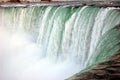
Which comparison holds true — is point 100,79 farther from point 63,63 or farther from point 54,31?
point 54,31

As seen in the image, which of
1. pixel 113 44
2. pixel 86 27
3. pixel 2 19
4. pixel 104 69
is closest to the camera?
pixel 104 69

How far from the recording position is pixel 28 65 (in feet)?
38.0

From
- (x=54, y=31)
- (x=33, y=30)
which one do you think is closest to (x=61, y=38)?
(x=54, y=31)

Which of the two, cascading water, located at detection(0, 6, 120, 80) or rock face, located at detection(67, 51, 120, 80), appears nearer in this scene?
rock face, located at detection(67, 51, 120, 80)

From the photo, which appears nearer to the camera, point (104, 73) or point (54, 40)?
point (104, 73)

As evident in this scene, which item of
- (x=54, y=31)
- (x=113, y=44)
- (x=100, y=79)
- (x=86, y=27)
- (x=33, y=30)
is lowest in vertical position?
(x=100, y=79)

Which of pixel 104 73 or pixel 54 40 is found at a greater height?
pixel 54 40

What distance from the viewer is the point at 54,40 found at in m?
11.5

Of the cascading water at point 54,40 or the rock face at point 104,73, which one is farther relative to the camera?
the cascading water at point 54,40

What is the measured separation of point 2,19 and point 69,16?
21.2 ft

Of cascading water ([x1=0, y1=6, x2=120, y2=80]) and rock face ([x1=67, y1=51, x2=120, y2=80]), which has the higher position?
cascading water ([x1=0, y1=6, x2=120, y2=80])

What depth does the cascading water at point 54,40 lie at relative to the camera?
8773 millimetres

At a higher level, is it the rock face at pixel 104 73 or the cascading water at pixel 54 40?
the cascading water at pixel 54 40

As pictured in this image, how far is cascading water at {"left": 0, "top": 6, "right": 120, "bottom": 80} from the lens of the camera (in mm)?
8773
